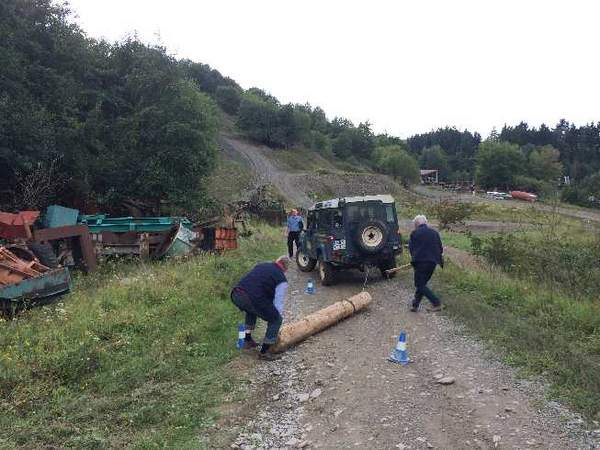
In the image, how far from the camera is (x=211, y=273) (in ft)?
40.7

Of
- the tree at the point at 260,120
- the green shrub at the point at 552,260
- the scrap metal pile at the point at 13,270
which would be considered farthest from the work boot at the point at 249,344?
the tree at the point at 260,120

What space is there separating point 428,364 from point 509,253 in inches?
304

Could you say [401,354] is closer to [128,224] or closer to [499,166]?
[128,224]

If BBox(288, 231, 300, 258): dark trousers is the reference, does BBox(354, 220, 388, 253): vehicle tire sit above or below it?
above

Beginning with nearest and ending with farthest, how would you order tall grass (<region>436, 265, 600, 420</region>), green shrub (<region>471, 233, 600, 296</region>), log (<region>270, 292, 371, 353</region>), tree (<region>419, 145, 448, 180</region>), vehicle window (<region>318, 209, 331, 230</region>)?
tall grass (<region>436, 265, 600, 420</region>) → log (<region>270, 292, 371, 353</region>) → green shrub (<region>471, 233, 600, 296</region>) → vehicle window (<region>318, 209, 331, 230</region>) → tree (<region>419, 145, 448, 180</region>)

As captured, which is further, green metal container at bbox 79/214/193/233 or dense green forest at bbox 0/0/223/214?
dense green forest at bbox 0/0/223/214

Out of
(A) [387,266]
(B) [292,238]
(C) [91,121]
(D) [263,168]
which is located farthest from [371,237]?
(D) [263,168]

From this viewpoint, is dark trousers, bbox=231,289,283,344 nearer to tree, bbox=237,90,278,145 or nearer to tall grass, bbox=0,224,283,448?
tall grass, bbox=0,224,283,448

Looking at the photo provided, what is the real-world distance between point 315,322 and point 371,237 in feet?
12.3

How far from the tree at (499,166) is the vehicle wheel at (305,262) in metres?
79.6

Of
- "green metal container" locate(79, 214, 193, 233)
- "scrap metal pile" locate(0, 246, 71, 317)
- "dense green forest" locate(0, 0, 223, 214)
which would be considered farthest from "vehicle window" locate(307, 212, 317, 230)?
"dense green forest" locate(0, 0, 223, 214)

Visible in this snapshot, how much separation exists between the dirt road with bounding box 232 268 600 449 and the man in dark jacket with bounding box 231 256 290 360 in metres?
0.47

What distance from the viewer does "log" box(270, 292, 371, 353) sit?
7637 millimetres

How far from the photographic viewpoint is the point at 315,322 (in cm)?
830
